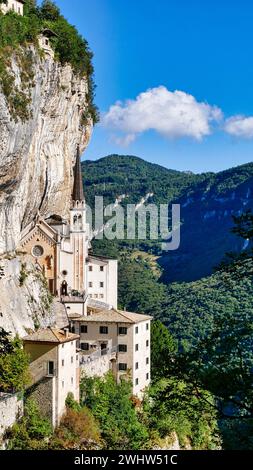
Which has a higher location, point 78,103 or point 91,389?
point 78,103

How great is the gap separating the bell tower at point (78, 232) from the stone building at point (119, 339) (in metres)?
11.5

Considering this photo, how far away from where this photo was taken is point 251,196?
19900 cm

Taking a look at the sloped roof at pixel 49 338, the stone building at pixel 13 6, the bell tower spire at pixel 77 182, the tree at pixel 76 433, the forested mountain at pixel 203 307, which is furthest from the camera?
the bell tower spire at pixel 77 182

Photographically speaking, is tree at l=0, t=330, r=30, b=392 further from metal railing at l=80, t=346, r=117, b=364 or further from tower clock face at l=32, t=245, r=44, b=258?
tower clock face at l=32, t=245, r=44, b=258

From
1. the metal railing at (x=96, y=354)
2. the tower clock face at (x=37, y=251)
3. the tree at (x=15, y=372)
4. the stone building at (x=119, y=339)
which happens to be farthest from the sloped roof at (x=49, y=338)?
the tower clock face at (x=37, y=251)

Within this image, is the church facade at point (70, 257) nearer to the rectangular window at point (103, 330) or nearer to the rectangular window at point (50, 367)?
the rectangular window at point (103, 330)

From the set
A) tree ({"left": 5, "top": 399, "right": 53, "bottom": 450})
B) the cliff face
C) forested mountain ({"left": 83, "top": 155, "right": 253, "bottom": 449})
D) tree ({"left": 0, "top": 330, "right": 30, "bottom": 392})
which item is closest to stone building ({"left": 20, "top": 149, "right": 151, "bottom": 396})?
the cliff face

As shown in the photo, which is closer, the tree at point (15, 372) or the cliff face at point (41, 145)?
the tree at point (15, 372)

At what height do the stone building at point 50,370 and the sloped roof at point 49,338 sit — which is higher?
the sloped roof at point 49,338

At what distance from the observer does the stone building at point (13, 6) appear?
4053cm

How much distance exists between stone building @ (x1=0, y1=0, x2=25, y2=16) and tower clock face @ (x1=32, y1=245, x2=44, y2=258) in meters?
18.3

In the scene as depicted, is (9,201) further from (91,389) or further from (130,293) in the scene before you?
(130,293)
